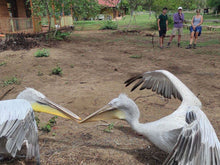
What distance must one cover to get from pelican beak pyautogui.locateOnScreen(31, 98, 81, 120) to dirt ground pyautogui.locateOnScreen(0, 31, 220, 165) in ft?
1.62

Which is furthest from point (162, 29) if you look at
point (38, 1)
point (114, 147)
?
point (114, 147)

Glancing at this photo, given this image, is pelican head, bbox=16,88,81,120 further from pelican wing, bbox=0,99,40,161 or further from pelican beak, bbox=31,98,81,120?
pelican wing, bbox=0,99,40,161

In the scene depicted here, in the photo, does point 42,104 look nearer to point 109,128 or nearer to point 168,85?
point 109,128

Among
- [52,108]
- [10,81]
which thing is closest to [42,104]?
[52,108]

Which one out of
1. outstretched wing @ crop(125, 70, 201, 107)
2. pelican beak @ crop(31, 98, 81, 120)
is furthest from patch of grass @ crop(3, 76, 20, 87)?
outstretched wing @ crop(125, 70, 201, 107)

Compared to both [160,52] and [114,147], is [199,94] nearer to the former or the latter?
[114,147]

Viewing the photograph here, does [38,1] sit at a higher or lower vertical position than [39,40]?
higher

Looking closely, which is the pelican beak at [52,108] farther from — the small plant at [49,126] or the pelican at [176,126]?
the small plant at [49,126]

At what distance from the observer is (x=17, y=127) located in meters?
2.06

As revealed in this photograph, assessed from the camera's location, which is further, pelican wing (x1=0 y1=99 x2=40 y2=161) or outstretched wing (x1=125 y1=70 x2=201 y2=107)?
outstretched wing (x1=125 y1=70 x2=201 y2=107)

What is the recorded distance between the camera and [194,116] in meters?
1.79

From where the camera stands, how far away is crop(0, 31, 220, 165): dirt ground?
8.54 feet

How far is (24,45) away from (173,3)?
571 inches

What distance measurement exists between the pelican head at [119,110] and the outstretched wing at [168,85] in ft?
2.36
